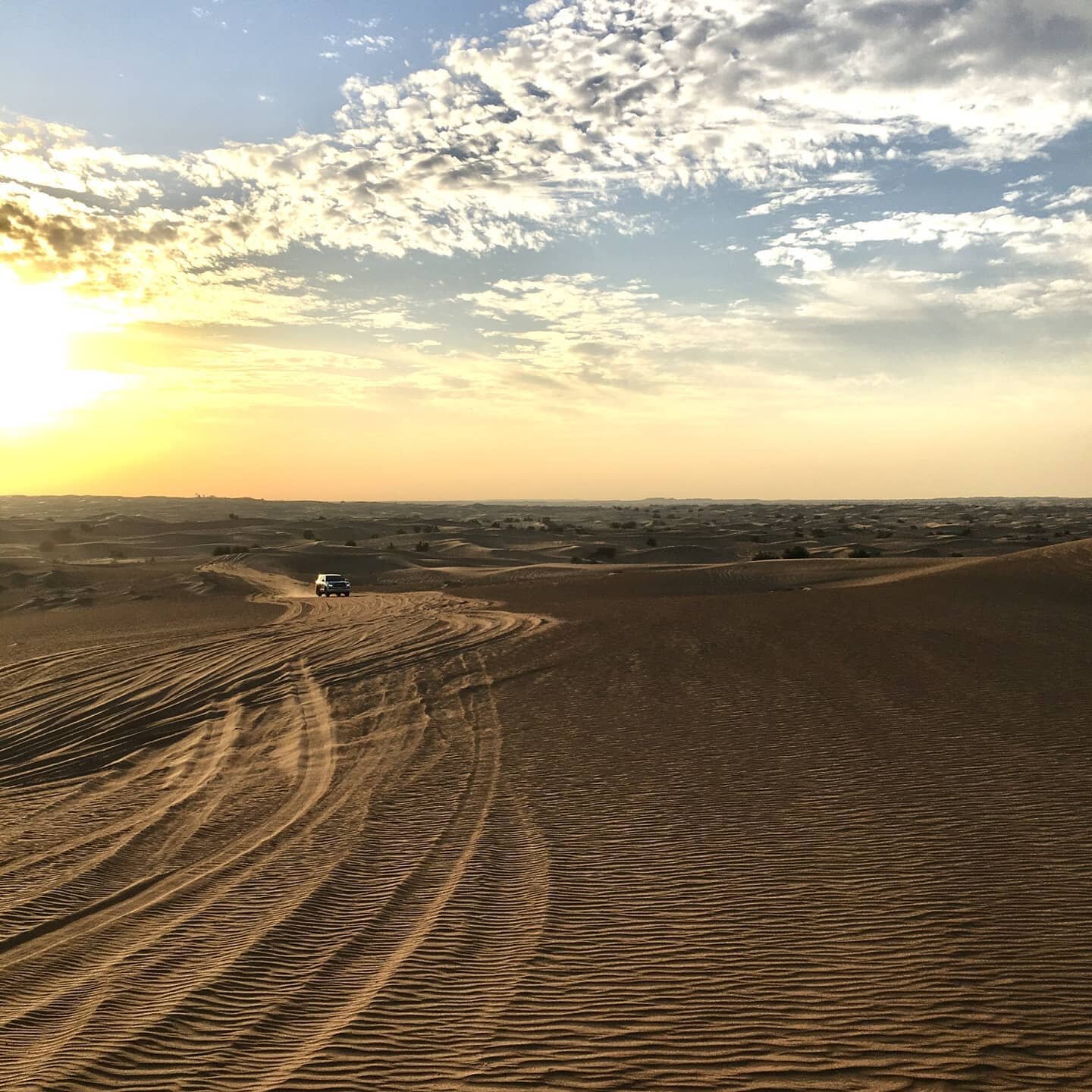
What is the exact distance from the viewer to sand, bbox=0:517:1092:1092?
17.3ft

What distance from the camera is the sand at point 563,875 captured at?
528 cm

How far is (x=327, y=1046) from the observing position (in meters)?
5.42

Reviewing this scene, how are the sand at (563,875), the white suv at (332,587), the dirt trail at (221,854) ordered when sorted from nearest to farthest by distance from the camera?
the sand at (563,875) → the dirt trail at (221,854) → the white suv at (332,587)

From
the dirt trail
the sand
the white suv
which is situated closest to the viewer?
the sand

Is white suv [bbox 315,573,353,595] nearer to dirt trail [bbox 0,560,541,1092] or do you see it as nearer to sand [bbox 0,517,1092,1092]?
dirt trail [bbox 0,560,541,1092]

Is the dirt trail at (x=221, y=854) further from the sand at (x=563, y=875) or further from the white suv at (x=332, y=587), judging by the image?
the white suv at (x=332, y=587)

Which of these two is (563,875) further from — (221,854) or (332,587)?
(332,587)

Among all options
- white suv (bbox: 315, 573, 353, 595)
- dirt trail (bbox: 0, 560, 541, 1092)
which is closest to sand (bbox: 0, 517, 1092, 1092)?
dirt trail (bbox: 0, 560, 541, 1092)

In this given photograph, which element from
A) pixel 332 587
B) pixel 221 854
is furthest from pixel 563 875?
pixel 332 587

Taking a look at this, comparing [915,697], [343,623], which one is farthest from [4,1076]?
[343,623]

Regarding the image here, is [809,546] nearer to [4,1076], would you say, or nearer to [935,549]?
[935,549]

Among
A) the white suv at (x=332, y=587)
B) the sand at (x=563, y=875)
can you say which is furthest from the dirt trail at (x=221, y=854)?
the white suv at (x=332, y=587)

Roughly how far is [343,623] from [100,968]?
69.0 ft

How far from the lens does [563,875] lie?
8133 mm
